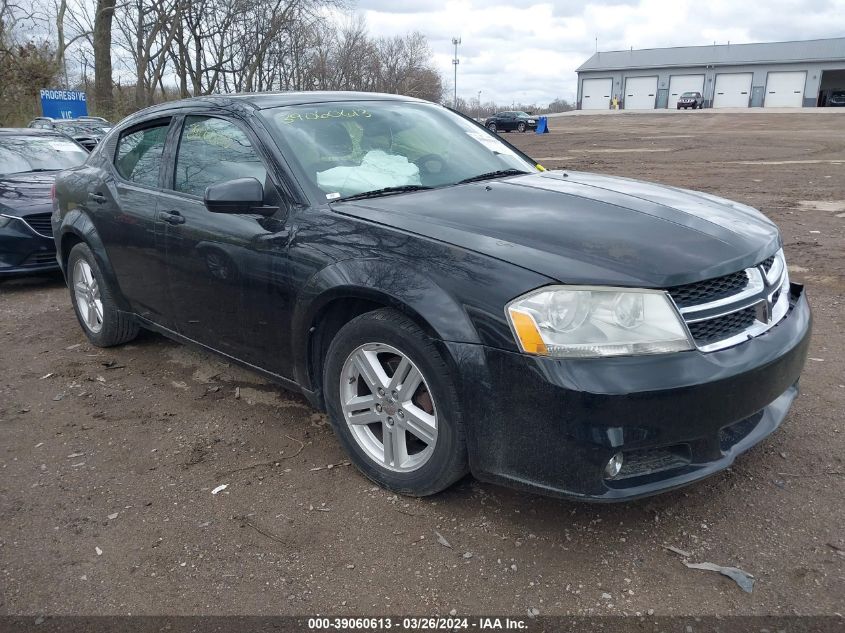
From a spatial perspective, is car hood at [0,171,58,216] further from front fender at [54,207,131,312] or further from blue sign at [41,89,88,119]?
blue sign at [41,89,88,119]

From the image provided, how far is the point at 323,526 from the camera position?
2881 mm

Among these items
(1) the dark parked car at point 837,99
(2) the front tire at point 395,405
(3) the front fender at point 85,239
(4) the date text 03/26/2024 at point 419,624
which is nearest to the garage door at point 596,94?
(1) the dark parked car at point 837,99

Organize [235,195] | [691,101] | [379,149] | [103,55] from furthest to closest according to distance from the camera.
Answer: [691,101], [103,55], [379,149], [235,195]

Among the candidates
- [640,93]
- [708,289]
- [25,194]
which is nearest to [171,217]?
[708,289]

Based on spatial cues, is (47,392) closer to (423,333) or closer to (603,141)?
(423,333)

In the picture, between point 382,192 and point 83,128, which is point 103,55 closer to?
point 83,128

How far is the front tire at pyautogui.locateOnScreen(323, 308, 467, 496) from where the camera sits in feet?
8.77

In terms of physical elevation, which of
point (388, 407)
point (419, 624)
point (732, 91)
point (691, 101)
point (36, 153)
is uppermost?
point (732, 91)

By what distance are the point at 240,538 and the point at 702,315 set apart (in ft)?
6.46

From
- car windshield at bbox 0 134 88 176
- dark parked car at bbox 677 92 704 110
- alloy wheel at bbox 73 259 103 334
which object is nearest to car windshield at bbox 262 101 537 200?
alloy wheel at bbox 73 259 103 334

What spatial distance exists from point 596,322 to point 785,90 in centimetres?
8403

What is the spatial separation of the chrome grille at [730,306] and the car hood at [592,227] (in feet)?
0.16

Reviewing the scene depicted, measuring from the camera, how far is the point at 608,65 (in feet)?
266

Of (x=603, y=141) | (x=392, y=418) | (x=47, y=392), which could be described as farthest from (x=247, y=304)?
(x=603, y=141)
